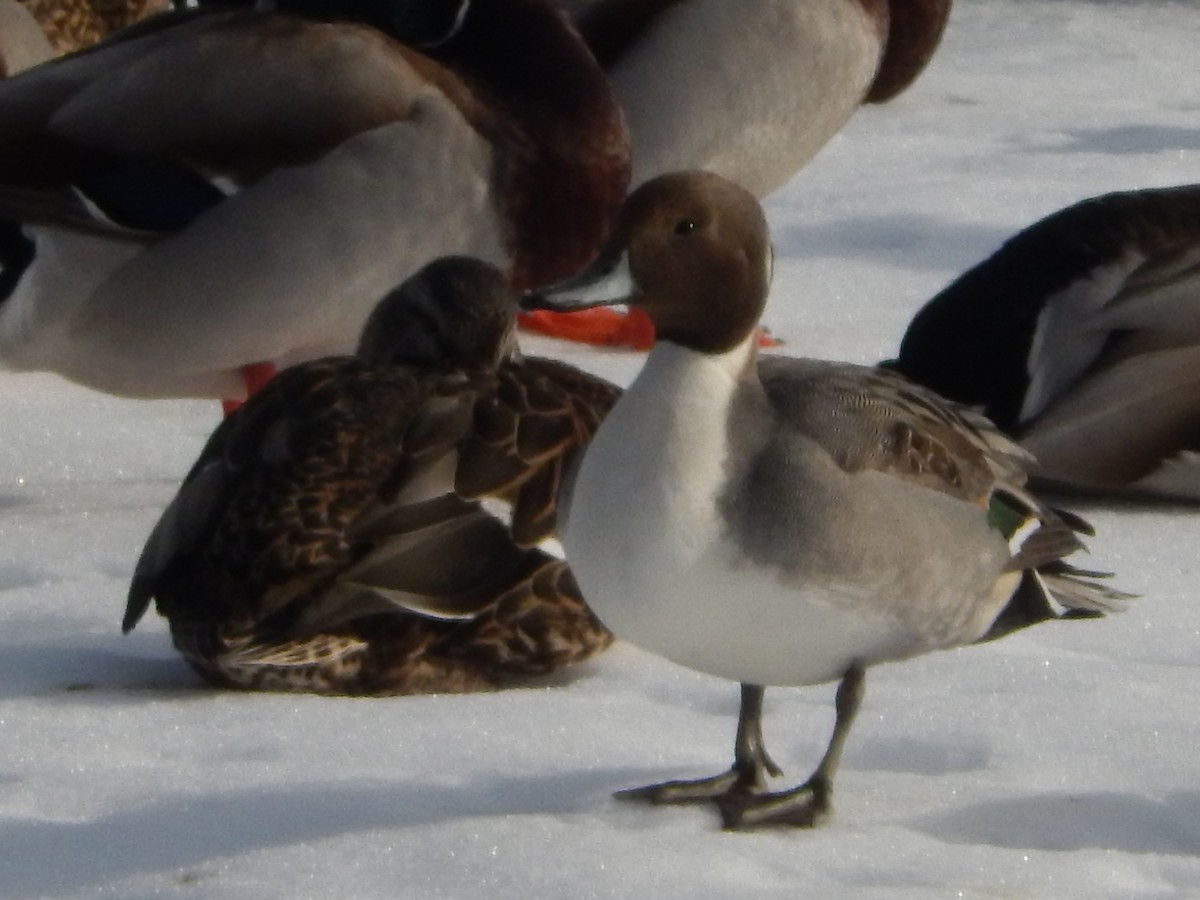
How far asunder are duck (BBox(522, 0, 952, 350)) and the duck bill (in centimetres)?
301

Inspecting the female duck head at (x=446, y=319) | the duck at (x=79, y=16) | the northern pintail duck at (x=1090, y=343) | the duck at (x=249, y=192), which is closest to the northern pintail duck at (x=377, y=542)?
the female duck head at (x=446, y=319)

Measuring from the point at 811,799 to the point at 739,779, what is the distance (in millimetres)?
129

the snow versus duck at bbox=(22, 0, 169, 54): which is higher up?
the snow

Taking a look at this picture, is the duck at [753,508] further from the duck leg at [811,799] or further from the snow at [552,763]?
the snow at [552,763]

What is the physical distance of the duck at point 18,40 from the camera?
780 cm

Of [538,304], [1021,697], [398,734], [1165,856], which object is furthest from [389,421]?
[1165,856]

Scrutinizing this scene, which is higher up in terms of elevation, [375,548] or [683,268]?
[683,268]

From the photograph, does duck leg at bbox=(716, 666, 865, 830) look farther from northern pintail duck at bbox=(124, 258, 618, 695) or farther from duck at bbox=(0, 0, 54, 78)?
duck at bbox=(0, 0, 54, 78)

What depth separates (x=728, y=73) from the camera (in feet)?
20.6

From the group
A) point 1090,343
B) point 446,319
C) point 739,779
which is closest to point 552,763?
point 739,779

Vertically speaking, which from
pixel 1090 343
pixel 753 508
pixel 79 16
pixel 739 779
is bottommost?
pixel 79 16

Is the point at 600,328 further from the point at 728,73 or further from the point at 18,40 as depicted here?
the point at 18,40

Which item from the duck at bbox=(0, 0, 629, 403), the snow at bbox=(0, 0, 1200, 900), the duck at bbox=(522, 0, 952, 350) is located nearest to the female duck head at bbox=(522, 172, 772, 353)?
the snow at bbox=(0, 0, 1200, 900)

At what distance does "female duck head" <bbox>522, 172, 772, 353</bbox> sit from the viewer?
126 inches
